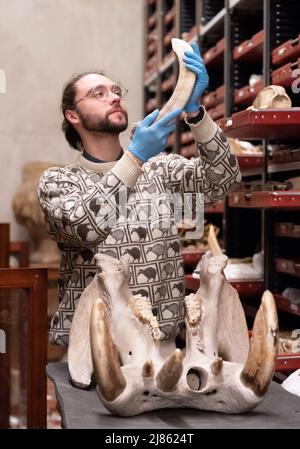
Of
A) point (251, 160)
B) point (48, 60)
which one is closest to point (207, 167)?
point (251, 160)

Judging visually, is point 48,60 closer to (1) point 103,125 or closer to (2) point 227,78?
(2) point 227,78

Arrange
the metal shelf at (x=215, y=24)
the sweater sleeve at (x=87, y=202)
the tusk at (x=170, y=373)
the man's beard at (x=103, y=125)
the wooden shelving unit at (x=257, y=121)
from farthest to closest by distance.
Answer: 1. the metal shelf at (x=215, y=24)
2. the wooden shelving unit at (x=257, y=121)
3. the man's beard at (x=103, y=125)
4. the sweater sleeve at (x=87, y=202)
5. the tusk at (x=170, y=373)

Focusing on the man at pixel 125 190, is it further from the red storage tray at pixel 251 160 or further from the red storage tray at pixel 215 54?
the red storage tray at pixel 215 54

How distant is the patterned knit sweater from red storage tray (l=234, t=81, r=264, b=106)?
50.4 inches

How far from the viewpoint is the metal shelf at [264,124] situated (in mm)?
2727

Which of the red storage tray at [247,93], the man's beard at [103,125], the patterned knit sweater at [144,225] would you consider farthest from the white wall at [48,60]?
the patterned knit sweater at [144,225]

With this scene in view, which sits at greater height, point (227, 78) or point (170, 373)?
point (227, 78)

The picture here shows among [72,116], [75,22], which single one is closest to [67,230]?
[72,116]

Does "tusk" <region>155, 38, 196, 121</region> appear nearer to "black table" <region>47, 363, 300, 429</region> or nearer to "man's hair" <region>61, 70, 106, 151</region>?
"man's hair" <region>61, 70, 106, 151</region>

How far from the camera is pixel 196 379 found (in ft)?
5.42

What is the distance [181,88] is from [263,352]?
29.7 inches

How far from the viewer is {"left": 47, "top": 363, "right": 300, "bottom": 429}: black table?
156 centimetres

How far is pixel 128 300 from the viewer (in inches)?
70.4

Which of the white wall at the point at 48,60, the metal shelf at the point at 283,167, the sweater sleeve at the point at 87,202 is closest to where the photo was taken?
the sweater sleeve at the point at 87,202
